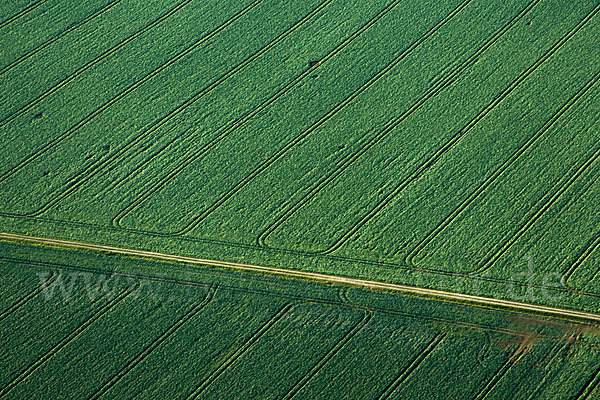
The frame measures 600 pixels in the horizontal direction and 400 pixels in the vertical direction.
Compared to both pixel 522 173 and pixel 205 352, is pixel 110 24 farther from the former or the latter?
pixel 522 173

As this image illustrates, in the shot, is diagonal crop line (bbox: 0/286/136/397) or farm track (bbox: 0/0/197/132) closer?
diagonal crop line (bbox: 0/286/136/397)

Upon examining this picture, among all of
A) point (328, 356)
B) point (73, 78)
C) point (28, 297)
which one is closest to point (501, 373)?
point (328, 356)

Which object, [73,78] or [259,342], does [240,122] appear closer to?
[73,78]

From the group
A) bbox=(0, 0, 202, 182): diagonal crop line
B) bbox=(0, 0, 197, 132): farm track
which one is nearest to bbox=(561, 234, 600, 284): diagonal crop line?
bbox=(0, 0, 202, 182): diagonal crop line

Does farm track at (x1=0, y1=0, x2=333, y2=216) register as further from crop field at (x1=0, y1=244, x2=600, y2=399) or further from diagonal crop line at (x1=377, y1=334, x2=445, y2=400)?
diagonal crop line at (x1=377, y1=334, x2=445, y2=400)

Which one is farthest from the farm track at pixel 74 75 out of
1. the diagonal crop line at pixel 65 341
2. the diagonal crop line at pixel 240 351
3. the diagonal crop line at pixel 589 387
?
the diagonal crop line at pixel 589 387

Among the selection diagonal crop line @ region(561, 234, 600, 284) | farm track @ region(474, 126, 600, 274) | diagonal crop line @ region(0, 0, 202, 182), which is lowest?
diagonal crop line @ region(561, 234, 600, 284)
